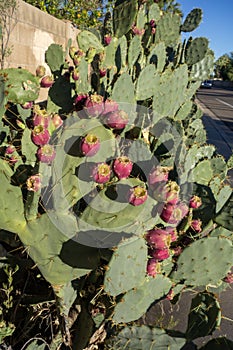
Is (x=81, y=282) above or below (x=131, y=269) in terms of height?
below

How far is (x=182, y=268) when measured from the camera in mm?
1841

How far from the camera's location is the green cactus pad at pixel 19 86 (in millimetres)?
1951

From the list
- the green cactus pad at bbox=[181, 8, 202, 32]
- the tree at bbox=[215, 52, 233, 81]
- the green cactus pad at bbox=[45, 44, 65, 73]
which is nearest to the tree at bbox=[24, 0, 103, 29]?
the green cactus pad at bbox=[181, 8, 202, 32]

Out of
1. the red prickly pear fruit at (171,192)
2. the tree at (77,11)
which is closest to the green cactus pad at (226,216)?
the red prickly pear fruit at (171,192)

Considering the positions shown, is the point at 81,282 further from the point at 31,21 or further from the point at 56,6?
Answer: the point at 56,6

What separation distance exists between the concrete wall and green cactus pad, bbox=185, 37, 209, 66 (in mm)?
3099

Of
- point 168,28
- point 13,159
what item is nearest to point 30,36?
point 168,28

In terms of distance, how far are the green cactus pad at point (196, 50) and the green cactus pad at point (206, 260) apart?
2458mm

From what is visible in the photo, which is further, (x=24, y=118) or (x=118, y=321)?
(x=24, y=118)

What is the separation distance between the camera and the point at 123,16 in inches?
99.3

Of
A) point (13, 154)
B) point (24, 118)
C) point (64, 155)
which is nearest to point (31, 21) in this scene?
point (24, 118)

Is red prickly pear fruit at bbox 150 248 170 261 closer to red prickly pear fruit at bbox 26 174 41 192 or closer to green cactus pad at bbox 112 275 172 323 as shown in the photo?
green cactus pad at bbox 112 275 172 323

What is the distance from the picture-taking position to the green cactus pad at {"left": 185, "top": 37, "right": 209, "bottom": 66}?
370 cm

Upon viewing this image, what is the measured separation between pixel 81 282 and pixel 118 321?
0.23 m
